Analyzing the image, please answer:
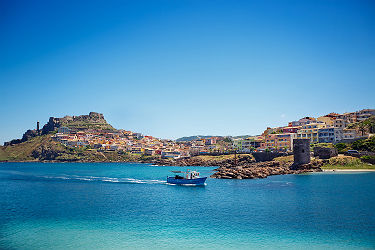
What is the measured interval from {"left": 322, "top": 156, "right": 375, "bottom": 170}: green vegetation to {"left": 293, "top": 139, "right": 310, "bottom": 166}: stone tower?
17.5ft

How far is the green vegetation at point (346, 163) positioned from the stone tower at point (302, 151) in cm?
533

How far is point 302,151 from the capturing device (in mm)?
72625

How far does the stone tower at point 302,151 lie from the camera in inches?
2837

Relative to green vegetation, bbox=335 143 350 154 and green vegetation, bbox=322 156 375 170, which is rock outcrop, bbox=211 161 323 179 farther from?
green vegetation, bbox=335 143 350 154

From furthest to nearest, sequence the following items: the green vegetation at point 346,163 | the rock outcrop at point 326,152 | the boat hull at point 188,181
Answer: the rock outcrop at point 326,152 → the green vegetation at point 346,163 → the boat hull at point 188,181

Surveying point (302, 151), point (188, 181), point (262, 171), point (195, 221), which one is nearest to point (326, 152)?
point (302, 151)

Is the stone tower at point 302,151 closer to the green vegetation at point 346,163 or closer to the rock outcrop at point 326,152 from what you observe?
the green vegetation at point 346,163

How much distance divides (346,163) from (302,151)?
1103cm

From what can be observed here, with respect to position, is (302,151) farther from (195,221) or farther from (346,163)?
(195,221)

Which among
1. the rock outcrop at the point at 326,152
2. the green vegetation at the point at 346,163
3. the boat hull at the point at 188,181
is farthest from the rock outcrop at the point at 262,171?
the boat hull at the point at 188,181

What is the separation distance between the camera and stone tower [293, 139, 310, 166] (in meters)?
72.1

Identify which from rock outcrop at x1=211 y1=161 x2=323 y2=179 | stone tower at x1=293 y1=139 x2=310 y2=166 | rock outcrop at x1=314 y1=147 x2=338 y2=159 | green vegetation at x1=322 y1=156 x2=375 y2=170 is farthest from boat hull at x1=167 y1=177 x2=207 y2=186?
rock outcrop at x1=314 y1=147 x2=338 y2=159

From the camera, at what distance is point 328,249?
18172 millimetres

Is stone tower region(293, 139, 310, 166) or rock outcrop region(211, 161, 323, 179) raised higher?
stone tower region(293, 139, 310, 166)
